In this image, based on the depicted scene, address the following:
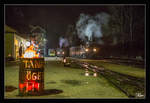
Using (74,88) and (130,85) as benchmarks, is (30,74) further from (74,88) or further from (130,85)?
(130,85)

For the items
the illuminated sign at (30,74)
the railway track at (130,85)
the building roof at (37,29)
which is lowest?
the railway track at (130,85)

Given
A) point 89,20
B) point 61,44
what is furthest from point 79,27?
point 61,44

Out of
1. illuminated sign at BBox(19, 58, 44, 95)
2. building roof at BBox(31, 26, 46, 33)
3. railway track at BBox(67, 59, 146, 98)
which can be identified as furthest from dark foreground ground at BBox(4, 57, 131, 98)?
building roof at BBox(31, 26, 46, 33)

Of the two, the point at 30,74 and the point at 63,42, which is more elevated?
the point at 63,42

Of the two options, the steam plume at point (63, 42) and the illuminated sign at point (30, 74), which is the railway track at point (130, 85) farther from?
the steam plume at point (63, 42)

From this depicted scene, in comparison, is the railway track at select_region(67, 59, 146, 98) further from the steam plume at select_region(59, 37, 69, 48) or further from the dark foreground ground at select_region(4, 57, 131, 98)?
the steam plume at select_region(59, 37, 69, 48)

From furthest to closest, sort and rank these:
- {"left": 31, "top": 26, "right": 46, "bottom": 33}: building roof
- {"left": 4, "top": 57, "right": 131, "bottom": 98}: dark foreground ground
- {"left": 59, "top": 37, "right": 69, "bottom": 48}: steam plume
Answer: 1. {"left": 59, "top": 37, "right": 69, "bottom": 48}: steam plume
2. {"left": 31, "top": 26, "right": 46, "bottom": 33}: building roof
3. {"left": 4, "top": 57, "right": 131, "bottom": 98}: dark foreground ground

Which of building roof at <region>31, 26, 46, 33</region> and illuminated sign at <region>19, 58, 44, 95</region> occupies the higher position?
building roof at <region>31, 26, 46, 33</region>

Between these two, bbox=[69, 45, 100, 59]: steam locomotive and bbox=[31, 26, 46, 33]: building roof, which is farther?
bbox=[31, 26, 46, 33]: building roof

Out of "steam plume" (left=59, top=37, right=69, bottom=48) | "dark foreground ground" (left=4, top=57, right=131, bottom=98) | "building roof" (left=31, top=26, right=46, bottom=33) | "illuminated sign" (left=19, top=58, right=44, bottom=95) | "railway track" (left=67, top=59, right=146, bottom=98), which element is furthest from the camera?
"steam plume" (left=59, top=37, right=69, bottom=48)

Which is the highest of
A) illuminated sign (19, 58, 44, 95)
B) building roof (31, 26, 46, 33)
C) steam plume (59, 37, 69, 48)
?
building roof (31, 26, 46, 33)

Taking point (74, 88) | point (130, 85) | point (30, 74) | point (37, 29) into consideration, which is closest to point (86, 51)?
point (37, 29)

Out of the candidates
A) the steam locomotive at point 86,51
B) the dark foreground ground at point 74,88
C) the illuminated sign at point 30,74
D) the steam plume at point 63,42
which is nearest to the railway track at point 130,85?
the dark foreground ground at point 74,88

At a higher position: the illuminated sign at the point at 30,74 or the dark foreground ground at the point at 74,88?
the illuminated sign at the point at 30,74
